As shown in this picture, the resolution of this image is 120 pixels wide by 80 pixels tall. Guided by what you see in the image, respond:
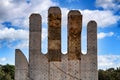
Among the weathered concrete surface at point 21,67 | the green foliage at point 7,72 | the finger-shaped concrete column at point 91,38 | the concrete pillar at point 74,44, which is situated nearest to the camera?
the weathered concrete surface at point 21,67

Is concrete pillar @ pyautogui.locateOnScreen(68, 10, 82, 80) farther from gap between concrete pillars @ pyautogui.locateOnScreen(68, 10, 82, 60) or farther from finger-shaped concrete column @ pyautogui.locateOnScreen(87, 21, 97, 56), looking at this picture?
finger-shaped concrete column @ pyautogui.locateOnScreen(87, 21, 97, 56)

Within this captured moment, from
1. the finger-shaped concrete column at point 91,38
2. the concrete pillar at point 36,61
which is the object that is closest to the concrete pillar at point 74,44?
the finger-shaped concrete column at point 91,38

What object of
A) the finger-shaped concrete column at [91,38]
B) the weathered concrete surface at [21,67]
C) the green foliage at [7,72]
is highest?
the finger-shaped concrete column at [91,38]

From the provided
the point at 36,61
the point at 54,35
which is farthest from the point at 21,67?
the point at 54,35

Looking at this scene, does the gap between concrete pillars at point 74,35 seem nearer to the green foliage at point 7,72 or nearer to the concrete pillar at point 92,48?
the concrete pillar at point 92,48

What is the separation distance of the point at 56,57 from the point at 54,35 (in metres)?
0.90

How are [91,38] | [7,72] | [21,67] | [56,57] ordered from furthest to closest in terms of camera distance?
[7,72]
[91,38]
[56,57]
[21,67]

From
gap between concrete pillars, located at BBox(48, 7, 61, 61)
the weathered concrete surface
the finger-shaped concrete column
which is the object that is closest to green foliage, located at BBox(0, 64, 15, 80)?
the weathered concrete surface

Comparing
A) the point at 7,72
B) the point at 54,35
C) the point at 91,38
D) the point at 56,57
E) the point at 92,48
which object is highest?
the point at 54,35

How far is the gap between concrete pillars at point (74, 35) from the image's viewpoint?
16.5 meters

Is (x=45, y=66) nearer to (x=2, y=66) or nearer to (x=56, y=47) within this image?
(x=56, y=47)

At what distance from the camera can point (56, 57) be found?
16.5m

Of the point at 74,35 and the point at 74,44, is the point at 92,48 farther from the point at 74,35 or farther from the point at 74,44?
the point at 74,35

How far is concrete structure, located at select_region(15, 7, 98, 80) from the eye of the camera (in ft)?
53.7
